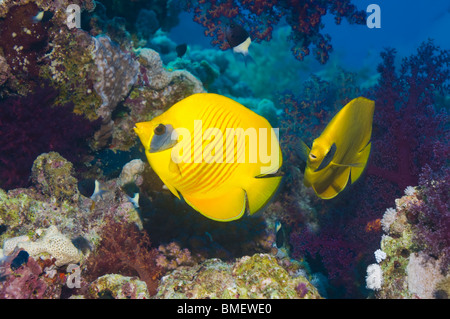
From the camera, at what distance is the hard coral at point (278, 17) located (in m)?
4.93

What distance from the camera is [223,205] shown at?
1.49 metres

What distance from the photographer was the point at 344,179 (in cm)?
224

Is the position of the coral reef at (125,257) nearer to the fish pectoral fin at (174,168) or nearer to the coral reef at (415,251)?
the fish pectoral fin at (174,168)

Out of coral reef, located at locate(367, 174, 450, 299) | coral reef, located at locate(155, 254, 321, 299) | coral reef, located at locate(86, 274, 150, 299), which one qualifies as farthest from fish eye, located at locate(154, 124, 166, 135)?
coral reef, located at locate(367, 174, 450, 299)

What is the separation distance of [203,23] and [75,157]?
3453 mm

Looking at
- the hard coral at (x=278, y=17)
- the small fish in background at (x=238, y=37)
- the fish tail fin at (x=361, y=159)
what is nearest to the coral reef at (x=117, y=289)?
the fish tail fin at (x=361, y=159)

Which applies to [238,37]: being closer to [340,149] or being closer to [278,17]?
[278,17]

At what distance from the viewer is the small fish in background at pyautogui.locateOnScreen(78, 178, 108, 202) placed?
2945 mm

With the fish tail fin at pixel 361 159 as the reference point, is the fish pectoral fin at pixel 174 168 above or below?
below

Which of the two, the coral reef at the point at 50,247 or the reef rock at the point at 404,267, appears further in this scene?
the coral reef at the point at 50,247

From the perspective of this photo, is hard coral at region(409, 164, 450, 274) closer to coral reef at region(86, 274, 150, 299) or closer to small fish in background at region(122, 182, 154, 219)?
coral reef at region(86, 274, 150, 299)

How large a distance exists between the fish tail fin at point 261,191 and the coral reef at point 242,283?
62 cm
